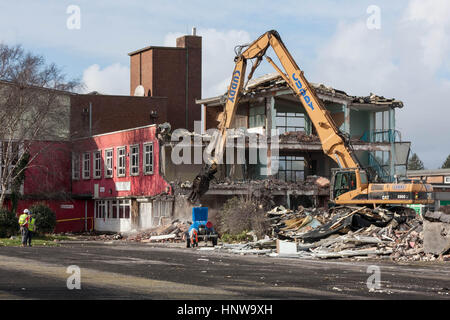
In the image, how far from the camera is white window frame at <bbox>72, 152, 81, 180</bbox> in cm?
5375

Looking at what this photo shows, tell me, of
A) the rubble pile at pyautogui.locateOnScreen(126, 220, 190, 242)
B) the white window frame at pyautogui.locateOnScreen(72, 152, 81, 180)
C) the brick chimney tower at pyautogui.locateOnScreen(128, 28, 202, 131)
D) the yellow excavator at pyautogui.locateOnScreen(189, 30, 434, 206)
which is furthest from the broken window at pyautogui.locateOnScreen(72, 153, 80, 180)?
the yellow excavator at pyautogui.locateOnScreen(189, 30, 434, 206)

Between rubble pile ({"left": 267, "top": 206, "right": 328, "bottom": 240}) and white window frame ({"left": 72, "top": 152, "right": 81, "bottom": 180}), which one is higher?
white window frame ({"left": 72, "top": 152, "right": 81, "bottom": 180})

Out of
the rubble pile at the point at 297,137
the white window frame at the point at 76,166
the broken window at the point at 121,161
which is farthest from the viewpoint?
the white window frame at the point at 76,166

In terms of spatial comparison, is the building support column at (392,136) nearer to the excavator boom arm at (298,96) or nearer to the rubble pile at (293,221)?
the rubble pile at (293,221)

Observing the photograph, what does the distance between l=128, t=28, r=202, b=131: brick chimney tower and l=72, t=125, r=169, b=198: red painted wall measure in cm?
1311

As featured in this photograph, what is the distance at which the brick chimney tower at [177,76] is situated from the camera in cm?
6450

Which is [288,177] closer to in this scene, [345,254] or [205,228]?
[205,228]

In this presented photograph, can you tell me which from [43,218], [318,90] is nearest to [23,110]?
[43,218]

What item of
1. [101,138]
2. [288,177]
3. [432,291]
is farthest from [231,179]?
[432,291]

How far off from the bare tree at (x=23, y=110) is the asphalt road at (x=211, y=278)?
17.9 m

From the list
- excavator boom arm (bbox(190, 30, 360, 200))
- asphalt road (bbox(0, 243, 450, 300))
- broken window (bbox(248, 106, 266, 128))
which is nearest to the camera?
asphalt road (bbox(0, 243, 450, 300))

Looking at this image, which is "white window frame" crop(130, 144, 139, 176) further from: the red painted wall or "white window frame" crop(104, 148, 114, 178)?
"white window frame" crop(104, 148, 114, 178)

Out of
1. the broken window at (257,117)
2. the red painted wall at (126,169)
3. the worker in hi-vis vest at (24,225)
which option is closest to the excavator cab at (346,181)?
the red painted wall at (126,169)
